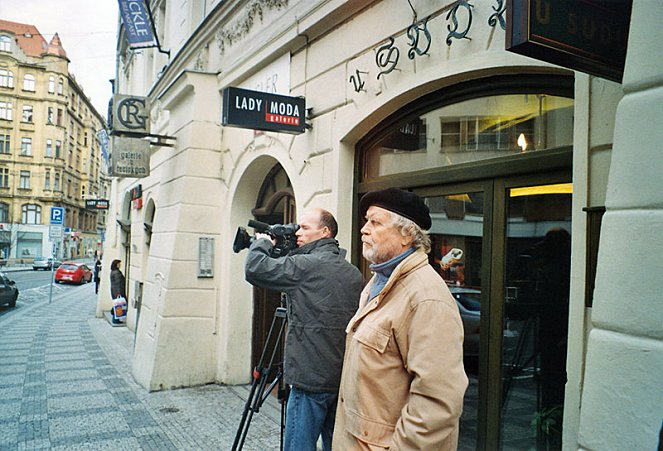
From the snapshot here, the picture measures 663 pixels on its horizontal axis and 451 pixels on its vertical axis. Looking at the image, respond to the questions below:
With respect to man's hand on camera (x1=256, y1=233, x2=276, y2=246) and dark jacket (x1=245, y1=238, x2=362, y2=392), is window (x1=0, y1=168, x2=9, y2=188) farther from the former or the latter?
dark jacket (x1=245, y1=238, x2=362, y2=392)

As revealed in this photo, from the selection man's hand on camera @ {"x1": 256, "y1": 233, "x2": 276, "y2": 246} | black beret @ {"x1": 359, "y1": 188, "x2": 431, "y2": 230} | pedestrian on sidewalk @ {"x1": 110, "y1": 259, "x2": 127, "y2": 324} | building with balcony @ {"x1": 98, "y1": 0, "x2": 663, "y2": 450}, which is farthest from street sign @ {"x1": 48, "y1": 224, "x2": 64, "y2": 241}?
black beret @ {"x1": 359, "y1": 188, "x2": 431, "y2": 230}

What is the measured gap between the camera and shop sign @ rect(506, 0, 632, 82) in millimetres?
2023

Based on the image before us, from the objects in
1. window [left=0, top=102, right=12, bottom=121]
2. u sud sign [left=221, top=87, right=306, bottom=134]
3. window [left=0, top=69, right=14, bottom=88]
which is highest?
window [left=0, top=69, right=14, bottom=88]

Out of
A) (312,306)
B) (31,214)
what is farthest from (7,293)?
(31,214)

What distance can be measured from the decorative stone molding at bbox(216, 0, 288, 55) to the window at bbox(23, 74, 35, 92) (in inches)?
2075

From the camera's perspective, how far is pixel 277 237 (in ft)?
11.5

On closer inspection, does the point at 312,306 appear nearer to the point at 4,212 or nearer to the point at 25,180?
the point at 4,212

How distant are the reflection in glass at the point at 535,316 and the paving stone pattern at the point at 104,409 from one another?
2.57 m

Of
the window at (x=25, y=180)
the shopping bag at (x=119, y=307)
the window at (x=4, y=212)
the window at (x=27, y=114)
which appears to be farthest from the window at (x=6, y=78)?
the shopping bag at (x=119, y=307)

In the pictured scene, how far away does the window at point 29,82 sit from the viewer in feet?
168

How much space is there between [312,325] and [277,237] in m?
0.69

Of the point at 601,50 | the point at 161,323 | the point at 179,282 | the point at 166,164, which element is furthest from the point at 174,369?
the point at 601,50

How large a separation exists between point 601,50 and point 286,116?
3508mm

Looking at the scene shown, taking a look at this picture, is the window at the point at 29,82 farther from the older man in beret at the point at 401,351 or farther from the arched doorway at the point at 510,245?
the older man in beret at the point at 401,351
